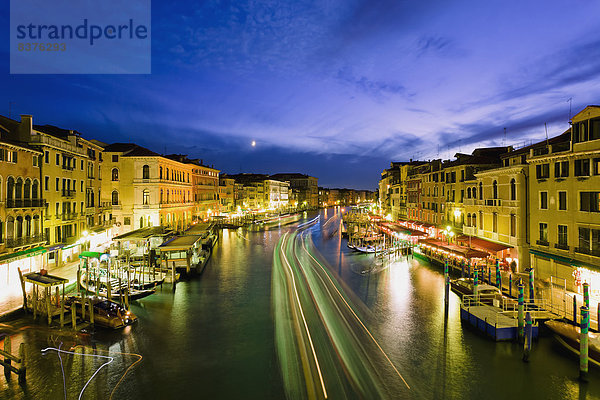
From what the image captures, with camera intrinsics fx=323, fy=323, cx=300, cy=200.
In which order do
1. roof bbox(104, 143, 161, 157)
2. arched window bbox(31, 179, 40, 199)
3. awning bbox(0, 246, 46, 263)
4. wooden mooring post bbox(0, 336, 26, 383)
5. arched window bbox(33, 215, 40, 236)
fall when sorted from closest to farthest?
wooden mooring post bbox(0, 336, 26, 383)
awning bbox(0, 246, 46, 263)
arched window bbox(33, 215, 40, 236)
arched window bbox(31, 179, 40, 199)
roof bbox(104, 143, 161, 157)

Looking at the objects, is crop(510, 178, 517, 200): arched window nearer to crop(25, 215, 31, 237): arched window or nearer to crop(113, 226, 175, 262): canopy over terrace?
crop(113, 226, 175, 262): canopy over terrace

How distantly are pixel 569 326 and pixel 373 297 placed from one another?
37.7ft

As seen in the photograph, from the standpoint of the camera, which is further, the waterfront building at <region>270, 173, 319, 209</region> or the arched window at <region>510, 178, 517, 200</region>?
the waterfront building at <region>270, 173, 319, 209</region>

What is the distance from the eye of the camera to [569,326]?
1614cm

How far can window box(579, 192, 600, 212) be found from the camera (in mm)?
19688

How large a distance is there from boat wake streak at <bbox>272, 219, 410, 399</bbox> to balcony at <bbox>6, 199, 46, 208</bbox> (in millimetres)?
19746

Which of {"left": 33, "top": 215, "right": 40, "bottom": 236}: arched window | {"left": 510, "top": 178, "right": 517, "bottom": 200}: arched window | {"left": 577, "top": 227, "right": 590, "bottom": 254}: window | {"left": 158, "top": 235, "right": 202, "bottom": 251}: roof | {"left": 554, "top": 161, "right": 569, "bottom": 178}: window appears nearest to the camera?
{"left": 577, "top": 227, "right": 590, "bottom": 254}: window

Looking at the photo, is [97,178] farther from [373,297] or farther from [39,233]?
[373,297]

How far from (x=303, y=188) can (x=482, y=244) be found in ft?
449

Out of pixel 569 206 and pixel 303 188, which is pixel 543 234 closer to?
pixel 569 206

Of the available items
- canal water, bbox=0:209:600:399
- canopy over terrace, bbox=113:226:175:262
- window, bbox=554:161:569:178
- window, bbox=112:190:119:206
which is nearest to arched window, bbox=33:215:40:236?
canopy over terrace, bbox=113:226:175:262

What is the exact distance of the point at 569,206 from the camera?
21.4 m

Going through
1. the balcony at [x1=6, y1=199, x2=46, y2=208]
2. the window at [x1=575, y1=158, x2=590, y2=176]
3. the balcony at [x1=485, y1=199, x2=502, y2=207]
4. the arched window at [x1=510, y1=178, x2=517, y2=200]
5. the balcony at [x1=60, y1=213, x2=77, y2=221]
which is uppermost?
the window at [x1=575, y1=158, x2=590, y2=176]

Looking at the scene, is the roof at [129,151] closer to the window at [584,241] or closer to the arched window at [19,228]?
the arched window at [19,228]
